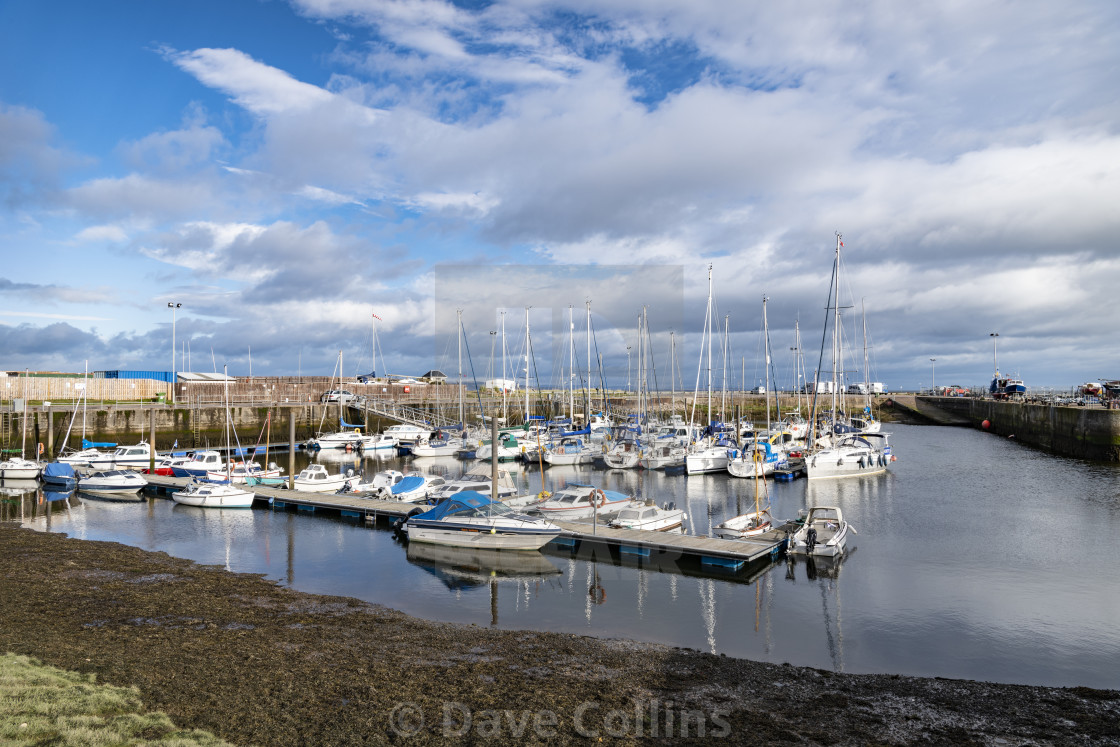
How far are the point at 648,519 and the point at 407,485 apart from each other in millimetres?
15864

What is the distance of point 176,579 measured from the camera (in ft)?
75.0

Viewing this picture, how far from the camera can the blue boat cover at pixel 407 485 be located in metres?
39.5

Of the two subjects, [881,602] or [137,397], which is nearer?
[881,602]

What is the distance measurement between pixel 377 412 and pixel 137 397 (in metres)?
28.5

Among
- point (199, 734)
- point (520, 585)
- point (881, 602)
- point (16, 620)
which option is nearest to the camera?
point (199, 734)

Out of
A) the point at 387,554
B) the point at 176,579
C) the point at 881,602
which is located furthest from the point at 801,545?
the point at 176,579

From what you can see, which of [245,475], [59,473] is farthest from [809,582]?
[59,473]

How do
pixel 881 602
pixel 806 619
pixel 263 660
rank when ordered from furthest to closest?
pixel 881 602, pixel 806 619, pixel 263 660

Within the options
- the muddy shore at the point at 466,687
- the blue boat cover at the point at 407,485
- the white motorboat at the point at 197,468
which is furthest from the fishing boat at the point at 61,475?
the muddy shore at the point at 466,687

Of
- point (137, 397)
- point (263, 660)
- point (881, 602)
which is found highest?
point (137, 397)

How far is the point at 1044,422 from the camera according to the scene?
76.1m

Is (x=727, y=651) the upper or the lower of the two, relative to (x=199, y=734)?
lower

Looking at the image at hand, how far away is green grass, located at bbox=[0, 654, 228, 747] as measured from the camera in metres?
9.41

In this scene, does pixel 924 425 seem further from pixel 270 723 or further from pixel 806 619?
pixel 270 723
